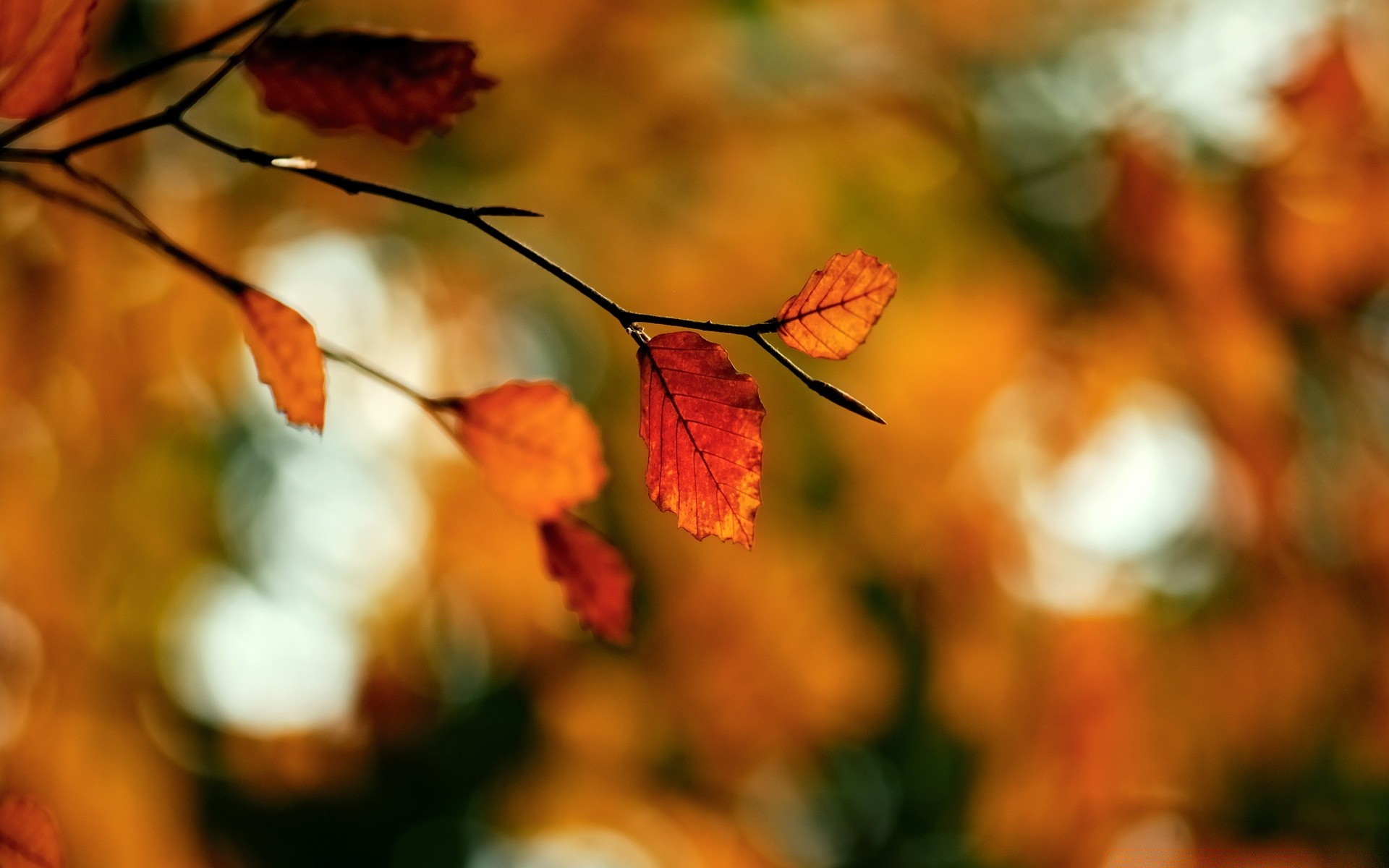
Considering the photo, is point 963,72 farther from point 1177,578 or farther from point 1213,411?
point 1177,578

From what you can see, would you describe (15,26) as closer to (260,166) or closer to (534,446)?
(260,166)

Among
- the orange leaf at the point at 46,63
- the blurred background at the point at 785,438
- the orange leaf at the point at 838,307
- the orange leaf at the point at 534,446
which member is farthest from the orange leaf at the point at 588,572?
the blurred background at the point at 785,438

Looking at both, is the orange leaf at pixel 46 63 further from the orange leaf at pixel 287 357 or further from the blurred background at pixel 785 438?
the blurred background at pixel 785 438

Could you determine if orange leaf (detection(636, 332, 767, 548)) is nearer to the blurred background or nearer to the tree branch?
the tree branch

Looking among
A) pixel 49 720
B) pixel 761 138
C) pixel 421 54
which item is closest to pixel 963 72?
pixel 761 138

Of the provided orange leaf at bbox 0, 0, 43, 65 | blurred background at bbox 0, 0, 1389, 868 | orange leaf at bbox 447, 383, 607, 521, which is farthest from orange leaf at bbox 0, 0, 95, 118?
blurred background at bbox 0, 0, 1389, 868
